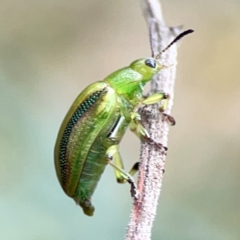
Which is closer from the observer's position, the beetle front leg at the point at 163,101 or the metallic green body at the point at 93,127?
the beetle front leg at the point at 163,101

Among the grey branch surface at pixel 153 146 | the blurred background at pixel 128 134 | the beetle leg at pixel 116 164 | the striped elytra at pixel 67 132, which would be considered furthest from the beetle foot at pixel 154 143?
the blurred background at pixel 128 134

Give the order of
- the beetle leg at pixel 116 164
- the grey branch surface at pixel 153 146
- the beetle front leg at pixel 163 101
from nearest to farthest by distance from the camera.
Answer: the grey branch surface at pixel 153 146
the beetle front leg at pixel 163 101
the beetle leg at pixel 116 164

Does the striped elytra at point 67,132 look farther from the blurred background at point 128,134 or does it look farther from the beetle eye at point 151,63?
the blurred background at point 128,134

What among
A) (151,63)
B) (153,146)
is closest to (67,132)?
(151,63)

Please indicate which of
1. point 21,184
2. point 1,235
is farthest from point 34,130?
point 1,235

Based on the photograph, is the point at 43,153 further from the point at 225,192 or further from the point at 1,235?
the point at 225,192

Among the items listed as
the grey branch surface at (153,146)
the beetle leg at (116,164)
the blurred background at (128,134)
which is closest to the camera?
the grey branch surface at (153,146)

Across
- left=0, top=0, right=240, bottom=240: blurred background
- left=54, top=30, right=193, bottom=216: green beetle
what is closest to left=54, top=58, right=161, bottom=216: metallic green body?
left=54, top=30, right=193, bottom=216: green beetle
